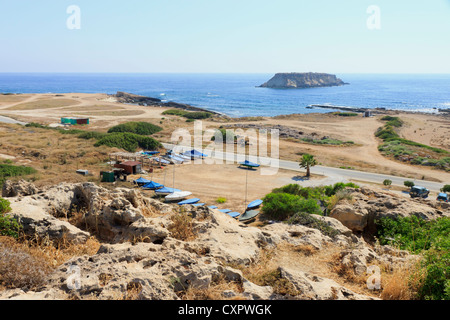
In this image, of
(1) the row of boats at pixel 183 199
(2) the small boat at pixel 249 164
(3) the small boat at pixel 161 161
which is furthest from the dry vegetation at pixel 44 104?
(1) the row of boats at pixel 183 199

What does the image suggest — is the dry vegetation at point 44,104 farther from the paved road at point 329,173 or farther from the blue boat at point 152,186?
the blue boat at point 152,186

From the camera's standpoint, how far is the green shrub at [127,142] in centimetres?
4325

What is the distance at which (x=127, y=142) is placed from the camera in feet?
148

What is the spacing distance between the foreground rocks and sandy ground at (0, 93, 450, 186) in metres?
33.4

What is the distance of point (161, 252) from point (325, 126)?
72.4 metres

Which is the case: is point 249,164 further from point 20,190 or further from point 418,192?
point 20,190

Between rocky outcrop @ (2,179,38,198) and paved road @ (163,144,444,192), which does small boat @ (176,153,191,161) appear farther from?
rocky outcrop @ (2,179,38,198)

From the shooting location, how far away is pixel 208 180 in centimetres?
3198

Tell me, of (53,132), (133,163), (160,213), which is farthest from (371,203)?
(53,132)

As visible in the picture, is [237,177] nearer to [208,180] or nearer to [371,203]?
[208,180]

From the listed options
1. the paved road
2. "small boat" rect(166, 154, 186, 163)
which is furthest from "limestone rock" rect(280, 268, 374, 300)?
"small boat" rect(166, 154, 186, 163)

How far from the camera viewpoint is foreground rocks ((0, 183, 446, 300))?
5520 millimetres

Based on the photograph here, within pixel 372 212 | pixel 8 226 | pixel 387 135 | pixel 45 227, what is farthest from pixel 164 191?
pixel 387 135
